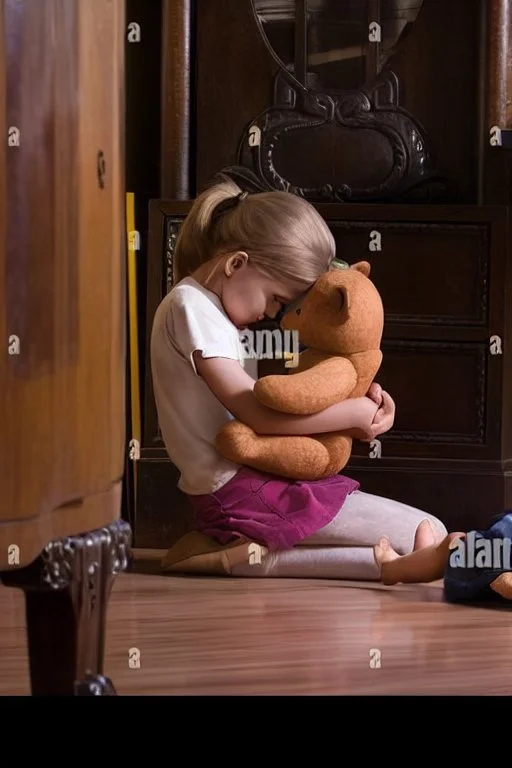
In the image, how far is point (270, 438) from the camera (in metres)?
0.84

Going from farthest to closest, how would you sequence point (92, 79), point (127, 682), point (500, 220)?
point (500, 220) → point (127, 682) → point (92, 79)

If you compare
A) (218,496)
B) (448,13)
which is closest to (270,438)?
(218,496)

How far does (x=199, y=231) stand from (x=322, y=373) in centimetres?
16

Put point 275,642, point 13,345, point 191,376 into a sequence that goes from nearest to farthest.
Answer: point 13,345
point 275,642
point 191,376

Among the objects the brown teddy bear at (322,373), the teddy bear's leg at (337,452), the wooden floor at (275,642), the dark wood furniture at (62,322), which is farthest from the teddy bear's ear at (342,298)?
the dark wood furniture at (62,322)

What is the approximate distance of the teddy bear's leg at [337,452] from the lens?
826 mm

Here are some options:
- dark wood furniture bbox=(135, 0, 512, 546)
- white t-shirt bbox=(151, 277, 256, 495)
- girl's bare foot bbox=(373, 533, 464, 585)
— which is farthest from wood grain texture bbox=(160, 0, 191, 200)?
girl's bare foot bbox=(373, 533, 464, 585)

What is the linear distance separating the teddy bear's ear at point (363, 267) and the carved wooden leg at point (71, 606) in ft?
1.18

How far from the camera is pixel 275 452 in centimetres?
85

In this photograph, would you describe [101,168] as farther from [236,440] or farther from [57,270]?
[236,440]

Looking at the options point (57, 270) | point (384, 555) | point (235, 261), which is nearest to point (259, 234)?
point (235, 261)
